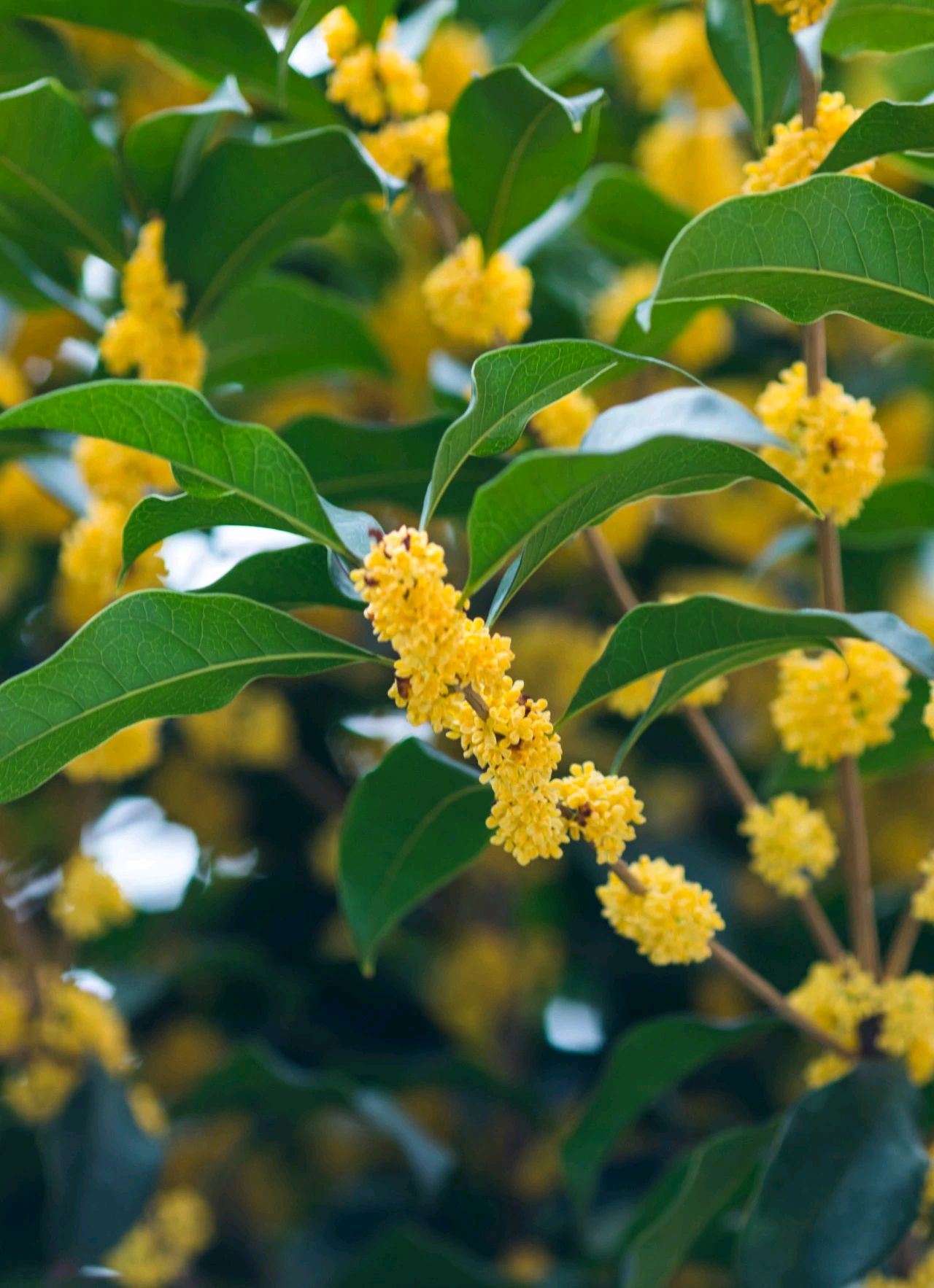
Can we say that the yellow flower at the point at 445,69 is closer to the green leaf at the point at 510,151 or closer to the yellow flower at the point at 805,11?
the green leaf at the point at 510,151

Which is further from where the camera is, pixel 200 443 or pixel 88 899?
pixel 88 899

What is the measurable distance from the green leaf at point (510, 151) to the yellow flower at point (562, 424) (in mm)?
170

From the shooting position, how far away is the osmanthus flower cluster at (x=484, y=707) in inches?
24.1

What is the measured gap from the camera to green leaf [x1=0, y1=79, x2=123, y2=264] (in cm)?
95

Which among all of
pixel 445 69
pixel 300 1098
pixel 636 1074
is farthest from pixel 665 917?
pixel 445 69

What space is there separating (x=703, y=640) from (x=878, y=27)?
1.58ft

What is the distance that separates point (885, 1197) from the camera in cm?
80

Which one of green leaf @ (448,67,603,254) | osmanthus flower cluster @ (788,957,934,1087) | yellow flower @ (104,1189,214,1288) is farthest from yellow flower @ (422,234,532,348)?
yellow flower @ (104,1189,214,1288)

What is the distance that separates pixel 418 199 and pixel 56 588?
83 cm

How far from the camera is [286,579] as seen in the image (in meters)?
0.81

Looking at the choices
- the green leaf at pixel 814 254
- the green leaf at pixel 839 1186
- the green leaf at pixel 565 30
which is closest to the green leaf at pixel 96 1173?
the green leaf at pixel 839 1186

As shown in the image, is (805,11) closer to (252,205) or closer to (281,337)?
(252,205)

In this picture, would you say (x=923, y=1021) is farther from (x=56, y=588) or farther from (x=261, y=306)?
(x=56, y=588)

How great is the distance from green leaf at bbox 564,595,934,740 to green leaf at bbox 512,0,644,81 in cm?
58
